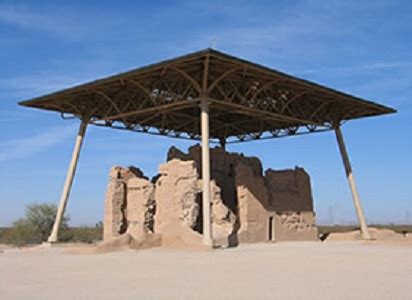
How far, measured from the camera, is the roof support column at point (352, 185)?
37.8m

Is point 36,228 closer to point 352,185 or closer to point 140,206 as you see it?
point 140,206

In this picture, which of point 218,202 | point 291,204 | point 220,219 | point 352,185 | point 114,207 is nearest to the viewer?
point 220,219

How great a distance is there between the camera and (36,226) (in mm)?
46094

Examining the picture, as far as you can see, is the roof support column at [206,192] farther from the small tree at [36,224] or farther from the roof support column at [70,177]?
the small tree at [36,224]

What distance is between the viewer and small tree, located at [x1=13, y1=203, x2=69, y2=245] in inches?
1753

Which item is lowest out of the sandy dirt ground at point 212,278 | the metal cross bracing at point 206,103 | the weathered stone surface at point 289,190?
the sandy dirt ground at point 212,278

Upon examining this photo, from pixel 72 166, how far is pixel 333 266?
21.3m

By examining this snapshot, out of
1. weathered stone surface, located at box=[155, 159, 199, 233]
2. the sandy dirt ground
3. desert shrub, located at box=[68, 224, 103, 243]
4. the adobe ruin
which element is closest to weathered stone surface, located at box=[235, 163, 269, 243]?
the adobe ruin

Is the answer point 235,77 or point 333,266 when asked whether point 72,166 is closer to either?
point 235,77

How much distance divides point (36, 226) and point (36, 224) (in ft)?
0.86

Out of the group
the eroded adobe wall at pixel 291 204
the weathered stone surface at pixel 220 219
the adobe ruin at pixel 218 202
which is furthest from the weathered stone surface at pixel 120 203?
the eroded adobe wall at pixel 291 204

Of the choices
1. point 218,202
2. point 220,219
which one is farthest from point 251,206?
point 220,219

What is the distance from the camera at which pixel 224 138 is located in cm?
4506

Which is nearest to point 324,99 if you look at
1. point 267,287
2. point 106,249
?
point 106,249
